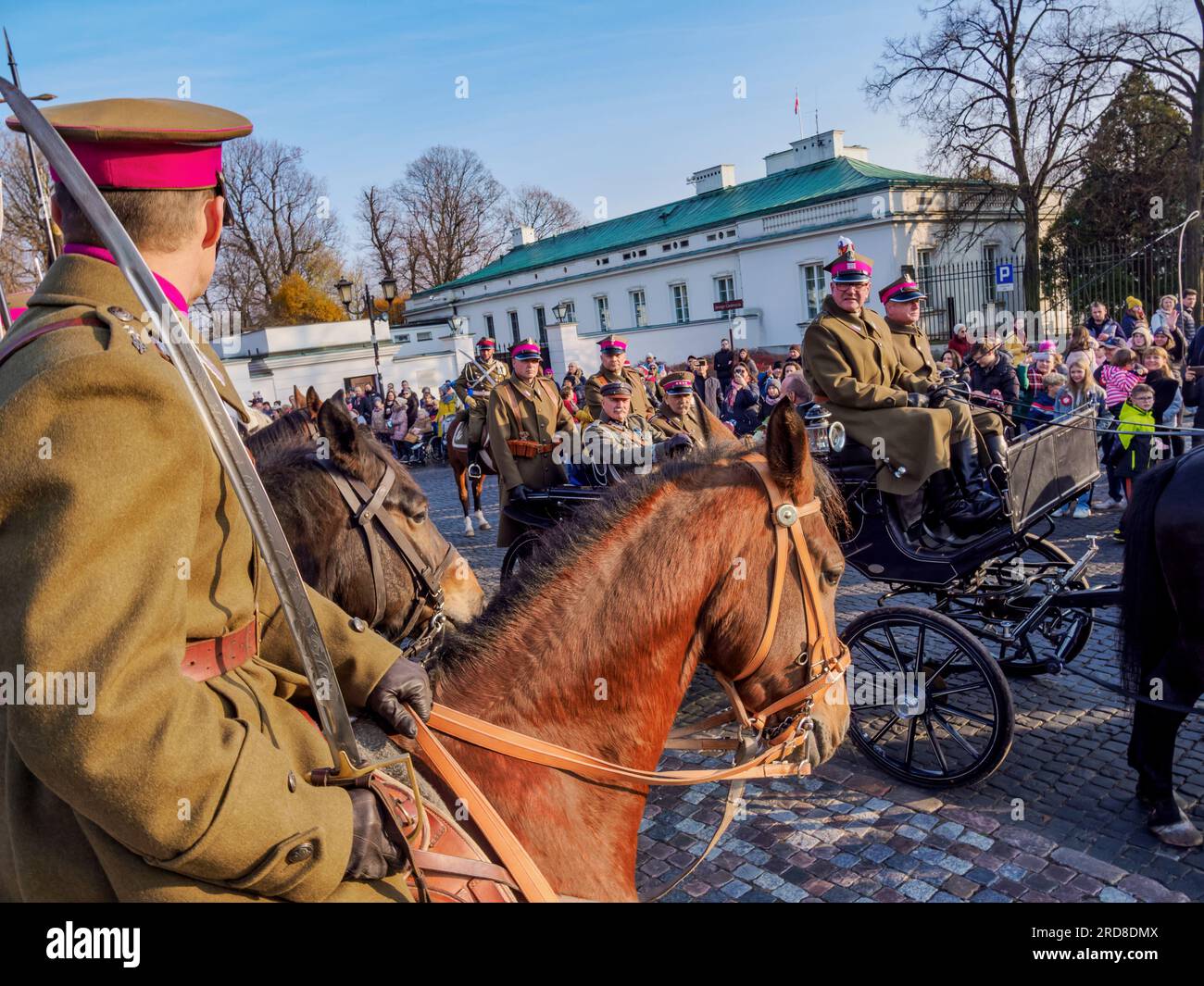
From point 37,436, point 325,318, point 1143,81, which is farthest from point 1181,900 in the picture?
point 325,318

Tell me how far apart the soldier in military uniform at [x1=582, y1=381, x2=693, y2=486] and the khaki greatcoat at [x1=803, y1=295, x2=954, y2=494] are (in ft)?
5.77

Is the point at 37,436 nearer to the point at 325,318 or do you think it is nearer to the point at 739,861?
the point at 739,861

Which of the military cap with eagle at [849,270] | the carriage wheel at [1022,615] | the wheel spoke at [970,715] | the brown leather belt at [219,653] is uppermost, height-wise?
the military cap with eagle at [849,270]

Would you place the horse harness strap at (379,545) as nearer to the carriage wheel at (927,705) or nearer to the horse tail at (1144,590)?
the carriage wheel at (927,705)

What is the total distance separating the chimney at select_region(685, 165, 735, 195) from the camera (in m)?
38.0

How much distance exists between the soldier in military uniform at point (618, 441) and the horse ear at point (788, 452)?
497 cm

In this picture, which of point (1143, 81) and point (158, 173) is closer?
point (158, 173)

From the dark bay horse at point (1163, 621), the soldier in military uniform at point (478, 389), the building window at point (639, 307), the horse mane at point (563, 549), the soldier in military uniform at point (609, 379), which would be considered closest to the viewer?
the horse mane at point (563, 549)

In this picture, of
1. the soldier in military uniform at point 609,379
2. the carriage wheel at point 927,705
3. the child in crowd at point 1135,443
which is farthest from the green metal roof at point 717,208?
the carriage wheel at point 927,705

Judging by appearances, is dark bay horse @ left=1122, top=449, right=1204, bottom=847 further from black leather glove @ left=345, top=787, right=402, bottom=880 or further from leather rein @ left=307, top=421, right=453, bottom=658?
black leather glove @ left=345, top=787, right=402, bottom=880

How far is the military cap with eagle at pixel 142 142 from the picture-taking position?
149 cm
